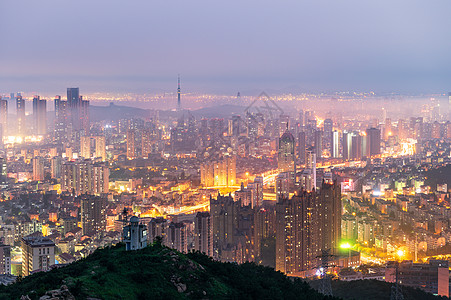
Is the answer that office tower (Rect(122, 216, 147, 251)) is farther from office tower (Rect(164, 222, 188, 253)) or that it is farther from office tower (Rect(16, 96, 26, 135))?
office tower (Rect(16, 96, 26, 135))

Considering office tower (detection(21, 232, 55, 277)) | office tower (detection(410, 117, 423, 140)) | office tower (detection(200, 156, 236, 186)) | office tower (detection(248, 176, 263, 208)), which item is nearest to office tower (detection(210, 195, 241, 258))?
office tower (detection(248, 176, 263, 208))

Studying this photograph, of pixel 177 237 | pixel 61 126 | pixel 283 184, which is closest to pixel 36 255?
pixel 177 237

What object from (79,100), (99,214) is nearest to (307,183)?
(99,214)

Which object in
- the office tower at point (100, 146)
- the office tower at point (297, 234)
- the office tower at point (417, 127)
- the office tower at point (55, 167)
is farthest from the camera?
the office tower at point (100, 146)

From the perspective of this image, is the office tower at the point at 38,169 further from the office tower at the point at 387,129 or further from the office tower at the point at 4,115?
the office tower at the point at 387,129

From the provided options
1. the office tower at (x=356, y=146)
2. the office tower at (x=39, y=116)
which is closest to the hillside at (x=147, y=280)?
the office tower at (x=39, y=116)

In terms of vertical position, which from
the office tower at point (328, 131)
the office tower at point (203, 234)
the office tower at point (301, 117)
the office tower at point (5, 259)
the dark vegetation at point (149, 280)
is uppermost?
the office tower at point (301, 117)

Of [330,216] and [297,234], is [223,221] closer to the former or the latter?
[297,234]
